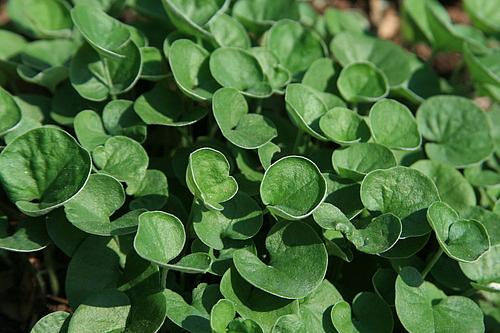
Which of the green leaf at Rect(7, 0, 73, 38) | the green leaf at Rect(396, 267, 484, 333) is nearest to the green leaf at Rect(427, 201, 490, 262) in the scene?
the green leaf at Rect(396, 267, 484, 333)

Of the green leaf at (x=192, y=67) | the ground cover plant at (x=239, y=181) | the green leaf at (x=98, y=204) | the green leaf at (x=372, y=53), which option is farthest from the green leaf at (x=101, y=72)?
the green leaf at (x=372, y=53)

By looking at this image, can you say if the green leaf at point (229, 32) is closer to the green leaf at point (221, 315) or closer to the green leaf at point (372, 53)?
the green leaf at point (372, 53)

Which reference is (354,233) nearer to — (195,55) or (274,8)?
(195,55)

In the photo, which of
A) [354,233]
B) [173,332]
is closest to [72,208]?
[173,332]

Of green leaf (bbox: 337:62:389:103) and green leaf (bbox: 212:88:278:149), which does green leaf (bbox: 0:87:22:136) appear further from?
green leaf (bbox: 337:62:389:103)

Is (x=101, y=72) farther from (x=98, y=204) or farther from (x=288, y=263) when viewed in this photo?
(x=288, y=263)

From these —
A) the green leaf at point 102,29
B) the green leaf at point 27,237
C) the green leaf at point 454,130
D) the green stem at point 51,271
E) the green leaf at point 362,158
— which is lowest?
the green stem at point 51,271
